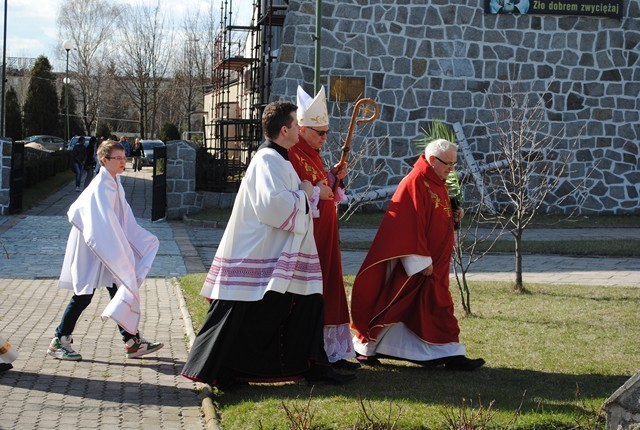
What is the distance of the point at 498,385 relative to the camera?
270 inches

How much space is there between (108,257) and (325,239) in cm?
170

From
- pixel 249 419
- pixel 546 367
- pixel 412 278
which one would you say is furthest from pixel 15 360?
pixel 546 367

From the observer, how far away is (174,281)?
1198 cm

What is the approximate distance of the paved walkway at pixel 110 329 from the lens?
6285 millimetres

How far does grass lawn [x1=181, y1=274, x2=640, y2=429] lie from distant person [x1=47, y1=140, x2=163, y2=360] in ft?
4.30

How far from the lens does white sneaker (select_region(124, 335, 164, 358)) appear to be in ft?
25.5

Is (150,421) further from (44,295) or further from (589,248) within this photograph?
(589,248)

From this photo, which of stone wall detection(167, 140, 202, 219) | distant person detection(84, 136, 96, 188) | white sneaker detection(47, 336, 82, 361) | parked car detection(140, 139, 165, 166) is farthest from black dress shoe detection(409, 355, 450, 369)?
parked car detection(140, 139, 165, 166)

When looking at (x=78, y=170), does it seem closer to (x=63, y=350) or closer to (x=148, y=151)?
(x=148, y=151)

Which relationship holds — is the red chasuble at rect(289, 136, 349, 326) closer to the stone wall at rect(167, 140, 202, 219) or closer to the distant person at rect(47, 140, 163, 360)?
the distant person at rect(47, 140, 163, 360)

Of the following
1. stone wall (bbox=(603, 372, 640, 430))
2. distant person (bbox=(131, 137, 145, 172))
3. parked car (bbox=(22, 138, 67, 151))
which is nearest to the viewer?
stone wall (bbox=(603, 372, 640, 430))

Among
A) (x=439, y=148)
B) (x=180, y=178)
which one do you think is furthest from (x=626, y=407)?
(x=180, y=178)

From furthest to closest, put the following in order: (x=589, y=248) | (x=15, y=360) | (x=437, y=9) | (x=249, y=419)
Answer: (x=437, y=9) < (x=589, y=248) < (x=15, y=360) < (x=249, y=419)

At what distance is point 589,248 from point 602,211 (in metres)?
6.88
